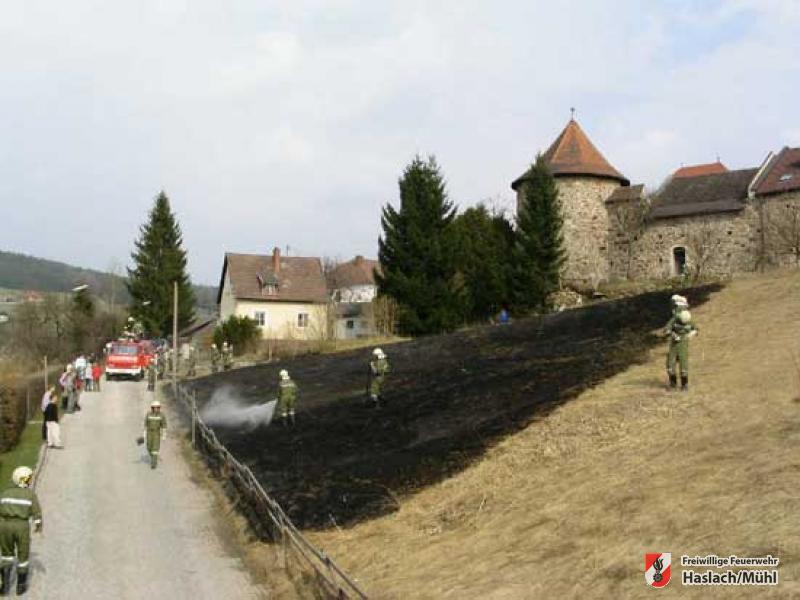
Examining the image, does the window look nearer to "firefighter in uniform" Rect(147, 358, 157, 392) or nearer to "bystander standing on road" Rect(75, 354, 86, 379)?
"firefighter in uniform" Rect(147, 358, 157, 392)

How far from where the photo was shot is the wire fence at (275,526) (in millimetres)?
10773

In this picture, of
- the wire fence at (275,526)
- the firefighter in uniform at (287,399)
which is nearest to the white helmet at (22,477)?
the wire fence at (275,526)

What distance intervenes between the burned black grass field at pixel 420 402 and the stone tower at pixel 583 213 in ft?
74.4

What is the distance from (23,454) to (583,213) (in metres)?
39.3

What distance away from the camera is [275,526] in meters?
14.1

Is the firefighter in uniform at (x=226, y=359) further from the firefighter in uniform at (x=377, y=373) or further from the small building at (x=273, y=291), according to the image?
the small building at (x=273, y=291)

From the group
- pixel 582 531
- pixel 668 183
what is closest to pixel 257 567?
pixel 582 531

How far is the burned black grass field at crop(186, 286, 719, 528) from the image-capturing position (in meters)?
16.8

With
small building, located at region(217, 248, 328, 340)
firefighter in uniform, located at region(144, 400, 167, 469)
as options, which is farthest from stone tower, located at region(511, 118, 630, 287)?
firefighter in uniform, located at region(144, 400, 167, 469)

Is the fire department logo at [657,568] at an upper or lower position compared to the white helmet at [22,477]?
lower

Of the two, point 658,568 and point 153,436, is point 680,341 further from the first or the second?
point 153,436

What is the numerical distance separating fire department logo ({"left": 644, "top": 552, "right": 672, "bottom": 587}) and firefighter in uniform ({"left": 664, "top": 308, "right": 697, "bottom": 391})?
833cm

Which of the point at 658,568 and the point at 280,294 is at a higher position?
the point at 280,294

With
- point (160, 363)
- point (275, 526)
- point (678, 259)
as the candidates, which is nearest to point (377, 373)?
point (275, 526)
